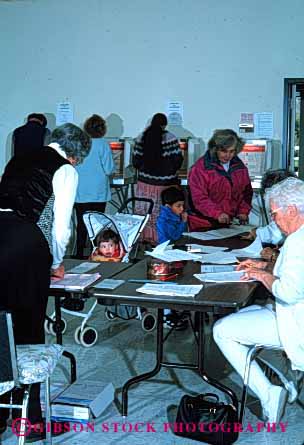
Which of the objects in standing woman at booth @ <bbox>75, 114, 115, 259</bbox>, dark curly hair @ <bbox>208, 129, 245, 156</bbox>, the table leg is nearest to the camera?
the table leg

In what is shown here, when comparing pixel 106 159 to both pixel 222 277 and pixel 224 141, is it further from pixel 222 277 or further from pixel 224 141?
pixel 222 277

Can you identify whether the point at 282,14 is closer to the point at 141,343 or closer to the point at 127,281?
the point at 141,343

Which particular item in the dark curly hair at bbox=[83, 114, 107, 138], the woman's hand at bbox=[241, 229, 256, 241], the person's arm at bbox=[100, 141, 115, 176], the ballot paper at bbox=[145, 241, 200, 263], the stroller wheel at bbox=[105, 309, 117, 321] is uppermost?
the dark curly hair at bbox=[83, 114, 107, 138]

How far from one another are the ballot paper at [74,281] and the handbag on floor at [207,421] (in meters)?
0.68

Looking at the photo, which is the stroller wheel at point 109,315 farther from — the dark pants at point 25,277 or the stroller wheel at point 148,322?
the dark pants at point 25,277

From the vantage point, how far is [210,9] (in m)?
7.69

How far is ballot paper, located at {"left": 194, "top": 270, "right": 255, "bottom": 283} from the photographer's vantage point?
329 cm

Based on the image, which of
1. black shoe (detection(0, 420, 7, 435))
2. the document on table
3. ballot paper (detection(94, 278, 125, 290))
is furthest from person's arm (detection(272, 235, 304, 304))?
black shoe (detection(0, 420, 7, 435))

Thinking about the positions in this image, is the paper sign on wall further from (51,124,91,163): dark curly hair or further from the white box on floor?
the white box on floor

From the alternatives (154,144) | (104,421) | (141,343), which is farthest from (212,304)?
(154,144)

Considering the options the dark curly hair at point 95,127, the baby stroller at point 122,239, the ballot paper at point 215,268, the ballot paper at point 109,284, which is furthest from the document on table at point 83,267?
the dark curly hair at point 95,127

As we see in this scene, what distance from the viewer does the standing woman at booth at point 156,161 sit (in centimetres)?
684

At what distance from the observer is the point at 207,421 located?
9.96ft

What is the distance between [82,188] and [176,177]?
94 centimetres
